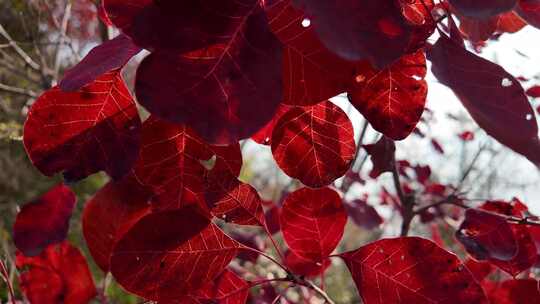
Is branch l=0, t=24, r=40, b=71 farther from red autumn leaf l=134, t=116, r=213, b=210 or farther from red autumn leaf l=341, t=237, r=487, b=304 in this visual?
red autumn leaf l=341, t=237, r=487, b=304

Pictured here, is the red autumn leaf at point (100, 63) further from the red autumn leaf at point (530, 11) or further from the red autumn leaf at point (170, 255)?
the red autumn leaf at point (530, 11)

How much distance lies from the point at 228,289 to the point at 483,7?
408mm

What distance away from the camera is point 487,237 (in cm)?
81

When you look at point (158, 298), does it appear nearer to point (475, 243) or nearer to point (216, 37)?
point (216, 37)

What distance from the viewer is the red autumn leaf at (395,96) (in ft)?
1.73

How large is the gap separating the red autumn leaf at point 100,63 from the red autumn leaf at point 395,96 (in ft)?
0.73

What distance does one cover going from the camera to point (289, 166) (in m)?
0.59

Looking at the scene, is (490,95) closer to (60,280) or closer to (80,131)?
(80,131)

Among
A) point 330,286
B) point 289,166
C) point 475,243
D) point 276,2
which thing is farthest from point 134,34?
point 330,286

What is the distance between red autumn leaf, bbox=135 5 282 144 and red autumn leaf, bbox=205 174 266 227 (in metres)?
0.19

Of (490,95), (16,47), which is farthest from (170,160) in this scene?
(16,47)

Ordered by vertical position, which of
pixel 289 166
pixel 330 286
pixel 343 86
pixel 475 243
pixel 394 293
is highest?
pixel 343 86

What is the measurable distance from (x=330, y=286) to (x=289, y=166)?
5.29 meters

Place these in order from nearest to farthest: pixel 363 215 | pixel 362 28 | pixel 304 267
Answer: pixel 362 28 → pixel 304 267 → pixel 363 215
